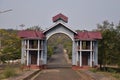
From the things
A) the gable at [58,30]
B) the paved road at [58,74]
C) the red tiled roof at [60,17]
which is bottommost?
the paved road at [58,74]

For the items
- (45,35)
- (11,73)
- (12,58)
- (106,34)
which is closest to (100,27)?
(106,34)

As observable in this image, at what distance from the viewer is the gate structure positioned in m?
59.2

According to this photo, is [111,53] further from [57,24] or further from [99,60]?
[57,24]

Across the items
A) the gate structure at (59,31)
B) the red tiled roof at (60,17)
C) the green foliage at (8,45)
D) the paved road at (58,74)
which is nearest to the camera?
the paved road at (58,74)

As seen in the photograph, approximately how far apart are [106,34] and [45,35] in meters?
11.0

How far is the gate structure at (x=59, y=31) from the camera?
59188 mm

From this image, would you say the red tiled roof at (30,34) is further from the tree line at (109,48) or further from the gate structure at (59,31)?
the tree line at (109,48)

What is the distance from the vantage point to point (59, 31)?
61.6 m

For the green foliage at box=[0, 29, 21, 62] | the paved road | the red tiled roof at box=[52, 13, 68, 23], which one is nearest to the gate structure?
the red tiled roof at box=[52, 13, 68, 23]

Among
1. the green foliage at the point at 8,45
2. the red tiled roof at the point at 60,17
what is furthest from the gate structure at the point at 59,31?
the green foliage at the point at 8,45

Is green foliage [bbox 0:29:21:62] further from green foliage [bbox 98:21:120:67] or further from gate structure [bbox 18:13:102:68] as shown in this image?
green foliage [bbox 98:21:120:67]

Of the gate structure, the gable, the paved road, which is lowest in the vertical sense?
the paved road

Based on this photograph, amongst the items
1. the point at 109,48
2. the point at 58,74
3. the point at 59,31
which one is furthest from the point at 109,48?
the point at 58,74

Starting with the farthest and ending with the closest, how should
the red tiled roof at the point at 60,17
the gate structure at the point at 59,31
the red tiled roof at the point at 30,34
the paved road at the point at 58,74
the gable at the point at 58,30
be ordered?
the gable at the point at 58,30, the red tiled roof at the point at 60,17, the red tiled roof at the point at 30,34, the gate structure at the point at 59,31, the paved road at the point at 58,74
